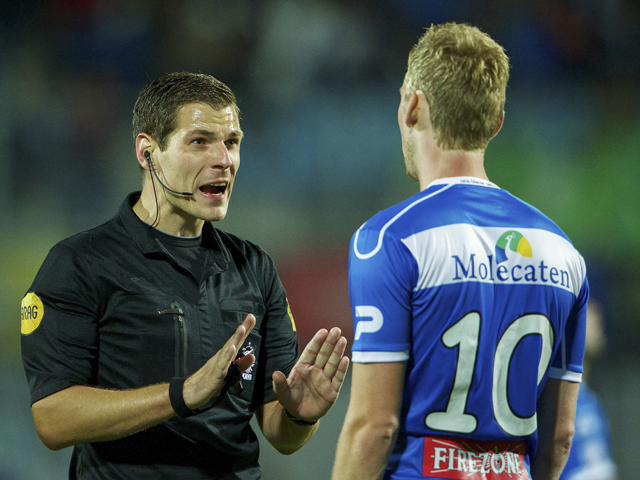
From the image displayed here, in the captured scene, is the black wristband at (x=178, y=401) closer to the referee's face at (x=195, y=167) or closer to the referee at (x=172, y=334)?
the referee at (x=172, y=334)

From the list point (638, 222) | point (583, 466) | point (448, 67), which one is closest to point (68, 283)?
point (448, 67)

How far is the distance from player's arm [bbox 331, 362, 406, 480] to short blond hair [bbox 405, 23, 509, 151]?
55cm

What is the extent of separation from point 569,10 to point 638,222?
195cm

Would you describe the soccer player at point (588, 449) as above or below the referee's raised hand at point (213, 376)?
below

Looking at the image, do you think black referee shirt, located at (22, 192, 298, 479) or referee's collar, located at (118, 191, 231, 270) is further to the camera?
referee's collar, located at (118, 191, 231, 270)

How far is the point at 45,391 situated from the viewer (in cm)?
174

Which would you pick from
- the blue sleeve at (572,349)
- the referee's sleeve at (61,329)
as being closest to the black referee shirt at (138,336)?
the referee's sleeve at (61,329)

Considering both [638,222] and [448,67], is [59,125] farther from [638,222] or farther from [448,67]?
[638,222]

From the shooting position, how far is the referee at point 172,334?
1.73m

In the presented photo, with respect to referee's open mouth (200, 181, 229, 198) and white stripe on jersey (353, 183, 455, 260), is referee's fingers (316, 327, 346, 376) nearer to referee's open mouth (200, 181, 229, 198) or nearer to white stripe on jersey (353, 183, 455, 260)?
white stripe on jersey (353, 183, 455, 260)

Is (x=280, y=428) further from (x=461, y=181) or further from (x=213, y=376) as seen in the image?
(x=461, y=181)

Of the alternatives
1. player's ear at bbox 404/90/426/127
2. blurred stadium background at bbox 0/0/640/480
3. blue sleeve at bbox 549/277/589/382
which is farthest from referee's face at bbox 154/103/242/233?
blurred stadium background at bbox 0/0/640/480

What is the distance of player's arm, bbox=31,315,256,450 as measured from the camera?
1.65 meters

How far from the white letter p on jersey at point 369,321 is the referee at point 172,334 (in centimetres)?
36
